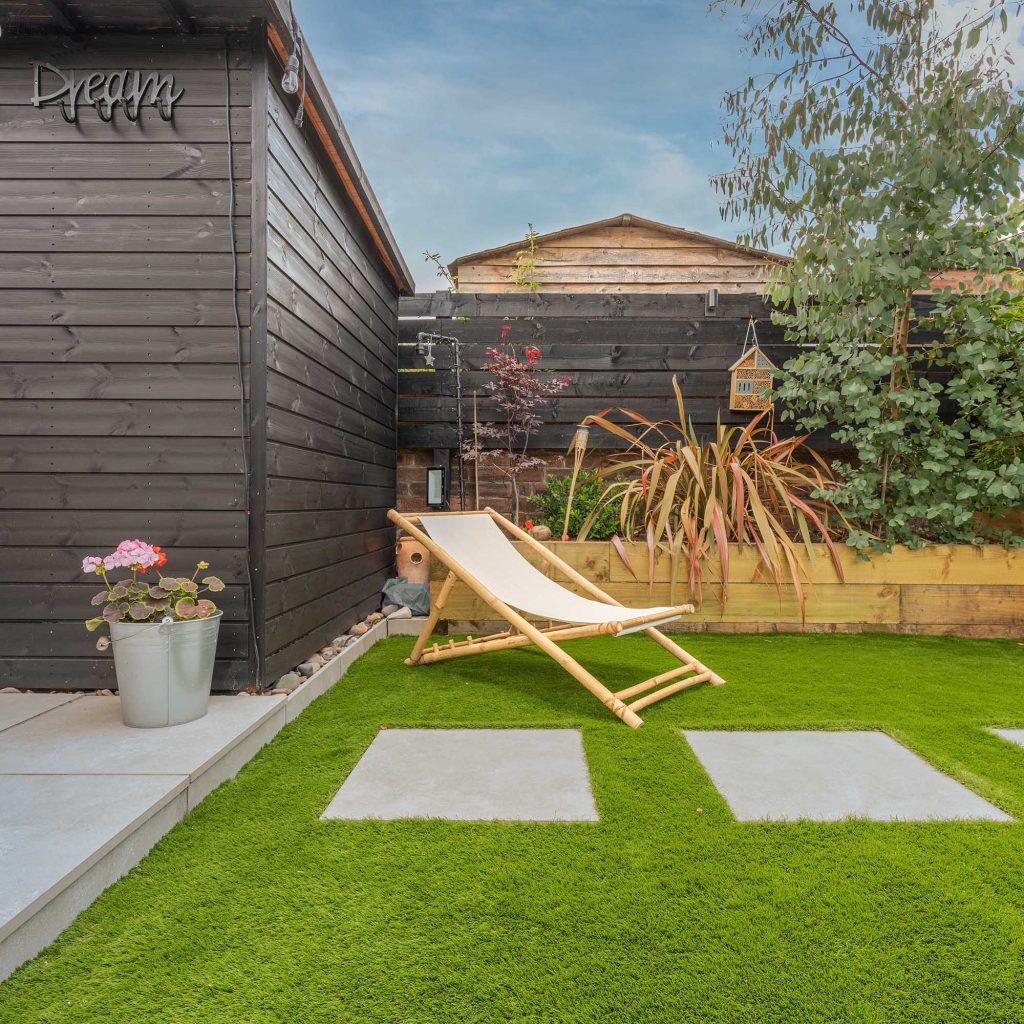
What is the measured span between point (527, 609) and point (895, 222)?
258cm

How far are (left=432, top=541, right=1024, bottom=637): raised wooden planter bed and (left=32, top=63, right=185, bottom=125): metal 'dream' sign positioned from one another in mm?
2234

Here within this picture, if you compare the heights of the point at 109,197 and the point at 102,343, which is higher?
the point at 109,197

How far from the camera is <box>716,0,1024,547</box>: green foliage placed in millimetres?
3029

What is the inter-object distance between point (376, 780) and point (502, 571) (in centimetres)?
118

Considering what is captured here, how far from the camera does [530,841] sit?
4.48 feet

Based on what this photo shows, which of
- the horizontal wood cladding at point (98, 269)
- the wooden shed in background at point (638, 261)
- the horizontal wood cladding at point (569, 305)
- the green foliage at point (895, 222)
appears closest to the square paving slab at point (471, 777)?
the horizontal wood cladding at point (98, 269)

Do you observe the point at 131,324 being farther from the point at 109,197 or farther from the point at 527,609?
the point at 527,609

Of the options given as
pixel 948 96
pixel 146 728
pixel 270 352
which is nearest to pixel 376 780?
pixel 146 728

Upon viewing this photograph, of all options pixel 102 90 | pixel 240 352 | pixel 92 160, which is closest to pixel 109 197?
pixel 92 160

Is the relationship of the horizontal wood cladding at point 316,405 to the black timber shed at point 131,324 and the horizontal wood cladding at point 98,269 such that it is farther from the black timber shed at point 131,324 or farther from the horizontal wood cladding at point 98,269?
the horizontal wood cladding at point 98,269

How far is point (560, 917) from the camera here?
1109 millimetres

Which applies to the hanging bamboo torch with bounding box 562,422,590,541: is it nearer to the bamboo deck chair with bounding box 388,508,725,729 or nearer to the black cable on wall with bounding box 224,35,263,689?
the bamboo deck chair with bounding box 388,508,725,729

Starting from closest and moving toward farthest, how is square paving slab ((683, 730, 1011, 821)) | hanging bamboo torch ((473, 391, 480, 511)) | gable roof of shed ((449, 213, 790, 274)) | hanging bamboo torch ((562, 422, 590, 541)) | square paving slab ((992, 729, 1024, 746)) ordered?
1. square paving slab ((683, 730, 1011, 821))
2. square paving slab ((992, 729, 1024, 746))
3. hanging bamboo torch ((562, 422, 590, 541))
4. hanging bamboo torch ((473, 391, 480, 511))
5. gable roof of shed ((449, 213, 790, 274))

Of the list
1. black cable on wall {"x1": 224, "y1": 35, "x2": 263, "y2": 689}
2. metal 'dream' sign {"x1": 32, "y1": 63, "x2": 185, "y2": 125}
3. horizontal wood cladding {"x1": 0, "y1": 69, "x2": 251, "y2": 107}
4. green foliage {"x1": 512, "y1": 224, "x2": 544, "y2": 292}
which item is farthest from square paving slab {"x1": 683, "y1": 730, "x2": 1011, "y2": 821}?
green foliage {"x1": 512, "y1": 224, "x2": 544, "y2": 292}
